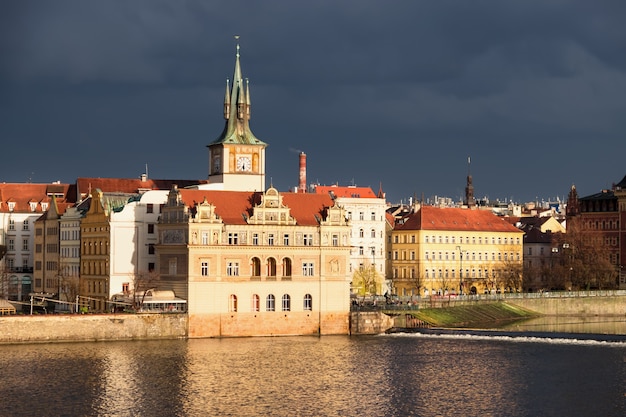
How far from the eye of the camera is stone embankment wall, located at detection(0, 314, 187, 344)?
10812 cm

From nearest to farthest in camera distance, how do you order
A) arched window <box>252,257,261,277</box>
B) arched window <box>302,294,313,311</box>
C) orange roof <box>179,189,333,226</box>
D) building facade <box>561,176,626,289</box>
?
orange roof <box>179,189,333,226</box>
arched window <box>252,257,261,277</box>
arched window <box>302,294,313,311</box>
building facade <box>561,176,626,289</box>

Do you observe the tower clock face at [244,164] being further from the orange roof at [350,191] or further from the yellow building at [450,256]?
the yellow building at [450,256]

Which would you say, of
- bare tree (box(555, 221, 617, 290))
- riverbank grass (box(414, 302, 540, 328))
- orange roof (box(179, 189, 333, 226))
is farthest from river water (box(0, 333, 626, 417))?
bare tree (box(555, 221, 617, 290))

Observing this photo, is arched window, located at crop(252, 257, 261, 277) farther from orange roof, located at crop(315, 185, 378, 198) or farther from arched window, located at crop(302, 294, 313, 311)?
orange roof, located at crop(315, 185, 378, 198)

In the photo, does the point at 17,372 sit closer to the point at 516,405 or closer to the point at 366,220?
the point at 516,405

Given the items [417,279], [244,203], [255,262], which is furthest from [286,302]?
[417,279]

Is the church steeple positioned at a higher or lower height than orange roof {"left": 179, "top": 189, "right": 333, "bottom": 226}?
higher

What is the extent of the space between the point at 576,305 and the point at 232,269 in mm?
49671

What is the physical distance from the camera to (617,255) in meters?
179

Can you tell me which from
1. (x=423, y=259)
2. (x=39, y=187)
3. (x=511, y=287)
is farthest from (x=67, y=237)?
(x=511, y=287)

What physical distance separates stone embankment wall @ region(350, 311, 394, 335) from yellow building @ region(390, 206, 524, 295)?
4071cm

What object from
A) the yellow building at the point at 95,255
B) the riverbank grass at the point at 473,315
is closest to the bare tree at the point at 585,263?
the riverbank grass at the point at 473,315

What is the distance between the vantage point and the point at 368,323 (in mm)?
121625

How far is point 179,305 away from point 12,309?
13.8m
